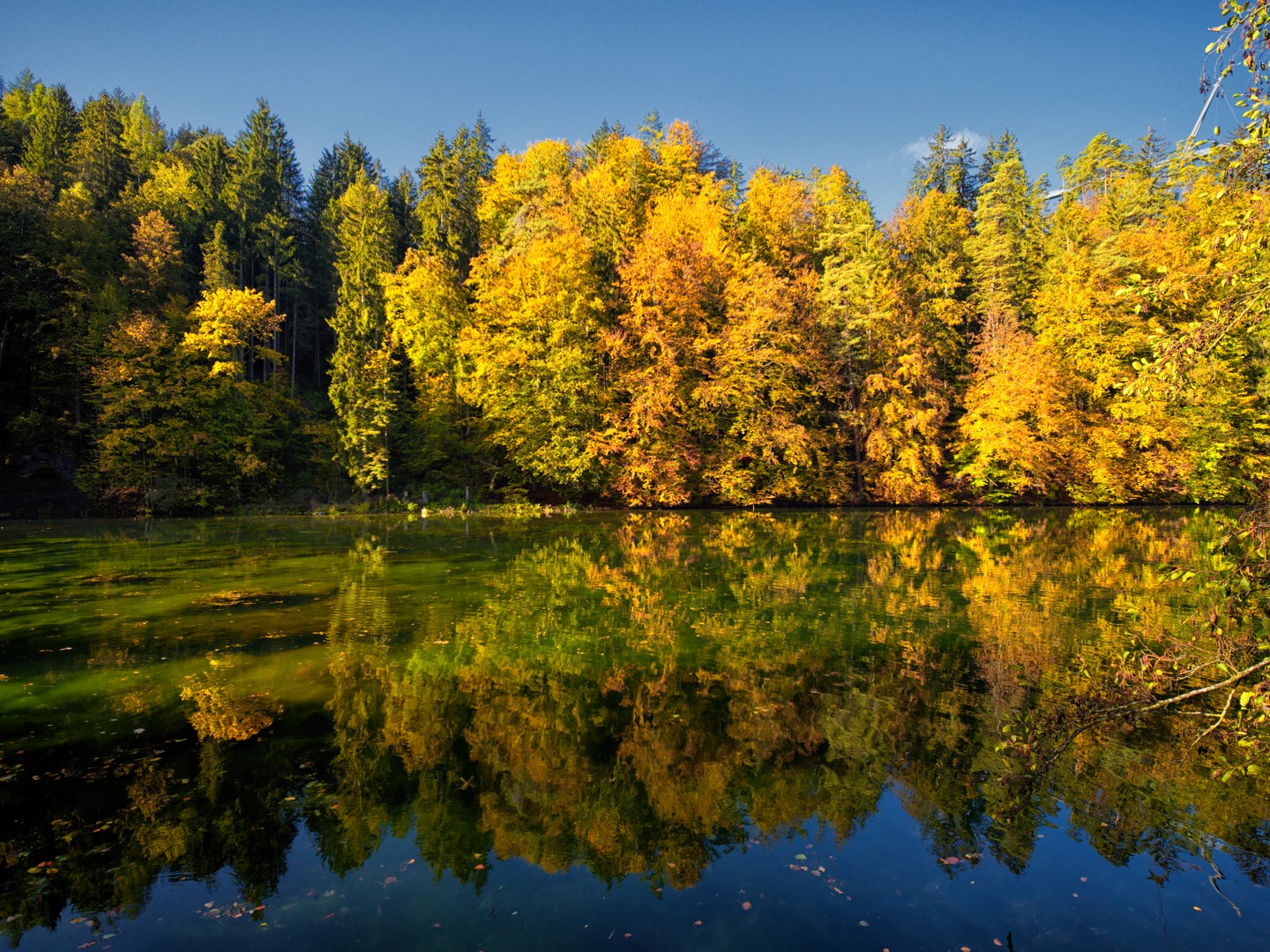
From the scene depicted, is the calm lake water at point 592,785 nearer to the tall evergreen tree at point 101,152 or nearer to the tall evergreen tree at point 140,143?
the tall evergreen tree at point 101,152

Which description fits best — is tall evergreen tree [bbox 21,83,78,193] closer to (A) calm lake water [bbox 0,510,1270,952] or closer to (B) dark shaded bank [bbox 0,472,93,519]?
(B) dark shaded bank [bbox 0,472,93,519]

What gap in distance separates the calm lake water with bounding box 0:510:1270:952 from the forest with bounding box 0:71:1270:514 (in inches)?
789

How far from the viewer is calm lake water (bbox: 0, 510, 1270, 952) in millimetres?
3949

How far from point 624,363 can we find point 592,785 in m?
27.3

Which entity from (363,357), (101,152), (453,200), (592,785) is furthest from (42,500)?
(101,152)

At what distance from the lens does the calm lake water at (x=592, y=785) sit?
3949 mm

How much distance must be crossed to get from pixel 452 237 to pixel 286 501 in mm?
15643

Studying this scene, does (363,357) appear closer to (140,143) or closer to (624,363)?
(624,363)

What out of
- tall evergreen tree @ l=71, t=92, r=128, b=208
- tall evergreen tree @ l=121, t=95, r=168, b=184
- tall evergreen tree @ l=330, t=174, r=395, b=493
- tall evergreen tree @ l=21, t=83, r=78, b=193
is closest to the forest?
tall evergreen tree @ l=330, t=174, r=395, b=493

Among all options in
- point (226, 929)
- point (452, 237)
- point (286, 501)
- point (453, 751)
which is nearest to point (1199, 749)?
point (453, 751)

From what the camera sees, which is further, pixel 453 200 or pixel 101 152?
pixel 101 152

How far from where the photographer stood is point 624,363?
104 ft

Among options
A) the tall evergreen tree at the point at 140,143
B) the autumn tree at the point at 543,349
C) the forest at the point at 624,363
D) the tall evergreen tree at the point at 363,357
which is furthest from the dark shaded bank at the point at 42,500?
the tall evergreen tree at the point at 140,143

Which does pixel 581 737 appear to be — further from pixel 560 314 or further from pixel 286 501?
pixel 286 501
